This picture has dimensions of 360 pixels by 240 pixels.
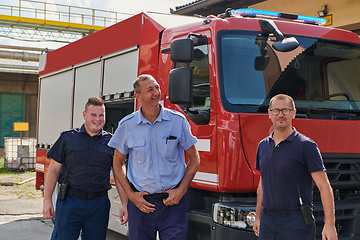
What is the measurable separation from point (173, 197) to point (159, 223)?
0.74 ft

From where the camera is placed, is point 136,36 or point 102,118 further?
point 136,36

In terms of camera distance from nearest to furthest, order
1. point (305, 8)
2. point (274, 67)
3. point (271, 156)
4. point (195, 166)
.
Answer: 1. point (271, 156)
2. point (195, 166)
3. point (274, 67)
4. point (305, 8)

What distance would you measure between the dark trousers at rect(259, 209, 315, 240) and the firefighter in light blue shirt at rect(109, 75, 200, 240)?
1.97 feet

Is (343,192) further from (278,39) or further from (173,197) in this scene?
(173,197)

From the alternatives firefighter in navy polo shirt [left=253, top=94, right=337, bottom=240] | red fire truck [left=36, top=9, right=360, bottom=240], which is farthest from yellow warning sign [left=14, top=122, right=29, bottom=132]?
firefighter in navy polo shirt [left=253, top=94, right=337, bottom=240]

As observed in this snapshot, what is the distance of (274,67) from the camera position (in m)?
4.09

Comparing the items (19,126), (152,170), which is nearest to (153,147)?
(152,170)

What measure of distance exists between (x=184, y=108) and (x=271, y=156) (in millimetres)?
1434

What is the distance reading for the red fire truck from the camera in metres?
3.79

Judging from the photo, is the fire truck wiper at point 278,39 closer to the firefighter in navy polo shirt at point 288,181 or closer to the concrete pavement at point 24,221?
the firefighter in navy polo shirt at point 288,181

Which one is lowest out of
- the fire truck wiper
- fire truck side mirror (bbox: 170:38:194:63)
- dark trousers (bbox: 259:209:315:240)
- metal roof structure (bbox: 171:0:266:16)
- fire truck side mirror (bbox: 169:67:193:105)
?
dark trousers (bbox: 259:209:315:240)

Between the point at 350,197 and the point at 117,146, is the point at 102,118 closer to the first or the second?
the point at 117,146

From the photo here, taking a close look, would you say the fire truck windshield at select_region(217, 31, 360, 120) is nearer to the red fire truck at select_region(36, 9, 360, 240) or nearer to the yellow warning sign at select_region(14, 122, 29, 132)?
the red fire truck at select_region(36, 9, 360, 240)

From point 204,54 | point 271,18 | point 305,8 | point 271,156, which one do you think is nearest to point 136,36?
point 204,54
